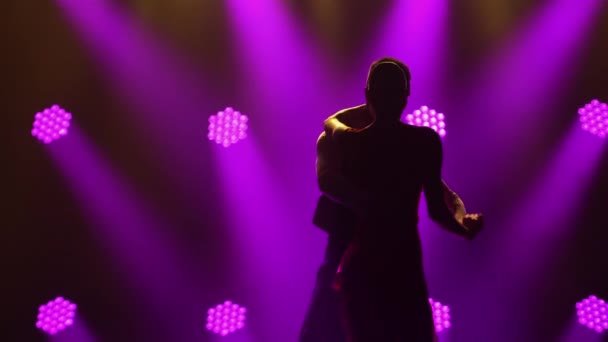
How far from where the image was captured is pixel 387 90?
135cm

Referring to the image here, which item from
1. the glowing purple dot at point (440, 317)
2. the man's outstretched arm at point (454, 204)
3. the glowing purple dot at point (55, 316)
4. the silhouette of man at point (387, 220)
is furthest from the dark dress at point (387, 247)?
the glowing purple dot at point (55, 316)

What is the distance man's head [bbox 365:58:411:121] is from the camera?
1.35 m

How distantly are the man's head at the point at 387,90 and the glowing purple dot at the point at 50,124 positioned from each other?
2347mm

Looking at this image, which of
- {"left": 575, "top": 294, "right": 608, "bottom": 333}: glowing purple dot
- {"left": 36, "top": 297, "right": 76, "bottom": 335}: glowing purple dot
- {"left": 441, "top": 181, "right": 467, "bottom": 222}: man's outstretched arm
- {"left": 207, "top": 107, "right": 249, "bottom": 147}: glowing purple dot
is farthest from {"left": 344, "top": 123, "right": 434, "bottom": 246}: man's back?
{"left": 36, "top": 297, "right": 76, "bottom": 335}: glowing purple dot

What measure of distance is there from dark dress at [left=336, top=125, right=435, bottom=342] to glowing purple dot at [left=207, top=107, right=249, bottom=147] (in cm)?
180

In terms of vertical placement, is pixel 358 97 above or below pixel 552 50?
below

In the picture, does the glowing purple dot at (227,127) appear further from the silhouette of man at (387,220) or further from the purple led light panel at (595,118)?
the purple led light panel at (595,118)

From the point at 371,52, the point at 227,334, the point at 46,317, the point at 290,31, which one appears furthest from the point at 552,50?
the point at 46,317

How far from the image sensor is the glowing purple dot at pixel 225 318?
2990 millimetres

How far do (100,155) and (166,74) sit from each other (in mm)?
609

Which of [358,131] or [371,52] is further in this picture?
[371,52]

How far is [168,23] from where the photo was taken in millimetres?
3184

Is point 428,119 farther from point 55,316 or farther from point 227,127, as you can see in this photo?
point 55,316

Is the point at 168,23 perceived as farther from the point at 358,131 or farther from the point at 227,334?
the point at 358,131
